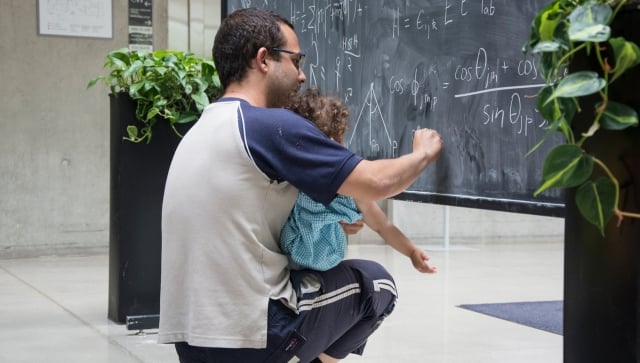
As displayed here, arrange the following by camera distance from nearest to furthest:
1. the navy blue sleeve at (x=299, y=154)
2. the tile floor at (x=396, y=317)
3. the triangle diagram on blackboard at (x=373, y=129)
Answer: the navy blue sleeve at (x=299, y=154) < the triangle diagram on blackboard at (x=373, y=129) < the tile floor at (x=396, y=317)

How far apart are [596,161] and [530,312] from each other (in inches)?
169

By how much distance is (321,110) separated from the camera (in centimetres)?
291

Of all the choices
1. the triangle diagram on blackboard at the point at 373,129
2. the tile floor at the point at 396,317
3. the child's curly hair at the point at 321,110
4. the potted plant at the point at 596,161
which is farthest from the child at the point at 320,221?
the tile floor at the point at 396,317

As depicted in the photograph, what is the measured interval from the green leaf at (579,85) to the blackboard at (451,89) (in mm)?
1429

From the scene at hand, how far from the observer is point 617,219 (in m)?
1.84

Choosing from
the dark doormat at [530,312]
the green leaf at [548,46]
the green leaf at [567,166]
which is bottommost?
the dark doormat at [530,312]

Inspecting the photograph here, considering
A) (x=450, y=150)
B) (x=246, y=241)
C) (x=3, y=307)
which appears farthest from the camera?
(x=3, y=307)

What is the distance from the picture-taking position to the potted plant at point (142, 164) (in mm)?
4988

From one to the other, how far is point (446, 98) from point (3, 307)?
10.5ft

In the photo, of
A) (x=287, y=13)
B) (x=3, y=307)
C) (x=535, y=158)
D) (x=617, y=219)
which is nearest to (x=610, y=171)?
(x=617, y=219)

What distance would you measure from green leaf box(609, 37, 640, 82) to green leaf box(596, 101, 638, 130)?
6cm

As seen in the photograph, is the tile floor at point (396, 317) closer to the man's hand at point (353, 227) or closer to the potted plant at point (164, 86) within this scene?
the potted plant at point (164, 86)

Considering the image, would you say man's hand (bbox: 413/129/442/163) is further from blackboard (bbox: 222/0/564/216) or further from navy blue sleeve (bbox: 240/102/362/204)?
blackboard (bbox: 222/0/564/216)

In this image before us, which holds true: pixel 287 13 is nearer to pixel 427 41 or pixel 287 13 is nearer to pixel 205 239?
pixel 427 41
